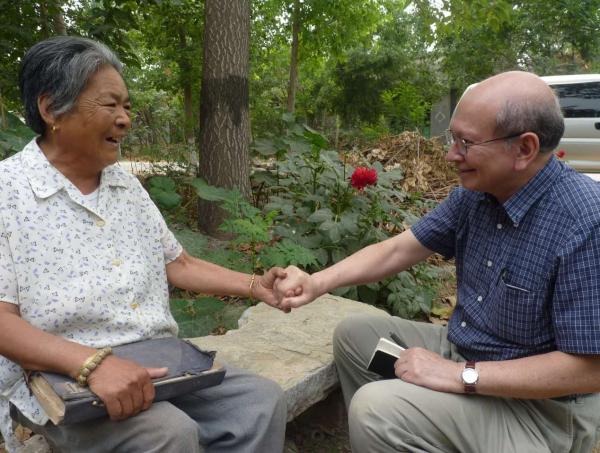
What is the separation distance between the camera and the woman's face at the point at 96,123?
72.1 inches

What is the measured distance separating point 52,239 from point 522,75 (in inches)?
67.4

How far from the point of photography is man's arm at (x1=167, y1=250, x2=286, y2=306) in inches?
88.4

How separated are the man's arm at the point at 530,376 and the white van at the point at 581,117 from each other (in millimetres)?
8537

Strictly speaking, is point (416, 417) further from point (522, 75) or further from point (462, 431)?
point (522, 75)

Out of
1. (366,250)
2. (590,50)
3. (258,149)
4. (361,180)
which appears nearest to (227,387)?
(366,250)

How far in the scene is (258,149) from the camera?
488 cm

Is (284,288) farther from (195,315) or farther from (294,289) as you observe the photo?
(195,315)

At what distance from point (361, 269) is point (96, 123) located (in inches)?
53.6

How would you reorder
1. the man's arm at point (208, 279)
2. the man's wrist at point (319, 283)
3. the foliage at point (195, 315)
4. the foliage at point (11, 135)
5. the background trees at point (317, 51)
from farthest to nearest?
the background trees at point (317, 51) < the foliage at point (11, 135) < the foliage at point (195, 315) < the man's wrist at point (319, 283) < the man's arm at point (208, 279)

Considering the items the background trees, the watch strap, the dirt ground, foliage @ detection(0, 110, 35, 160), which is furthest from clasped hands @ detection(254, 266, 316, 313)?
the background trees

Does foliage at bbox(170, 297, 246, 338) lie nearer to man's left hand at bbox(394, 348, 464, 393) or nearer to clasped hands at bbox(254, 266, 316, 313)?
clasped hands at bbox(254, 266, 316, 313)

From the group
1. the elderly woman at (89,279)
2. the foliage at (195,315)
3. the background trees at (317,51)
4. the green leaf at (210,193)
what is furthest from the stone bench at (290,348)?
the background trees at (317,51)

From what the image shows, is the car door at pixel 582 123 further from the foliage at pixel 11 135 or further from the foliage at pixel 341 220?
the foliage at pixel 11 135

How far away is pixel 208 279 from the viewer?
7.52 feet
